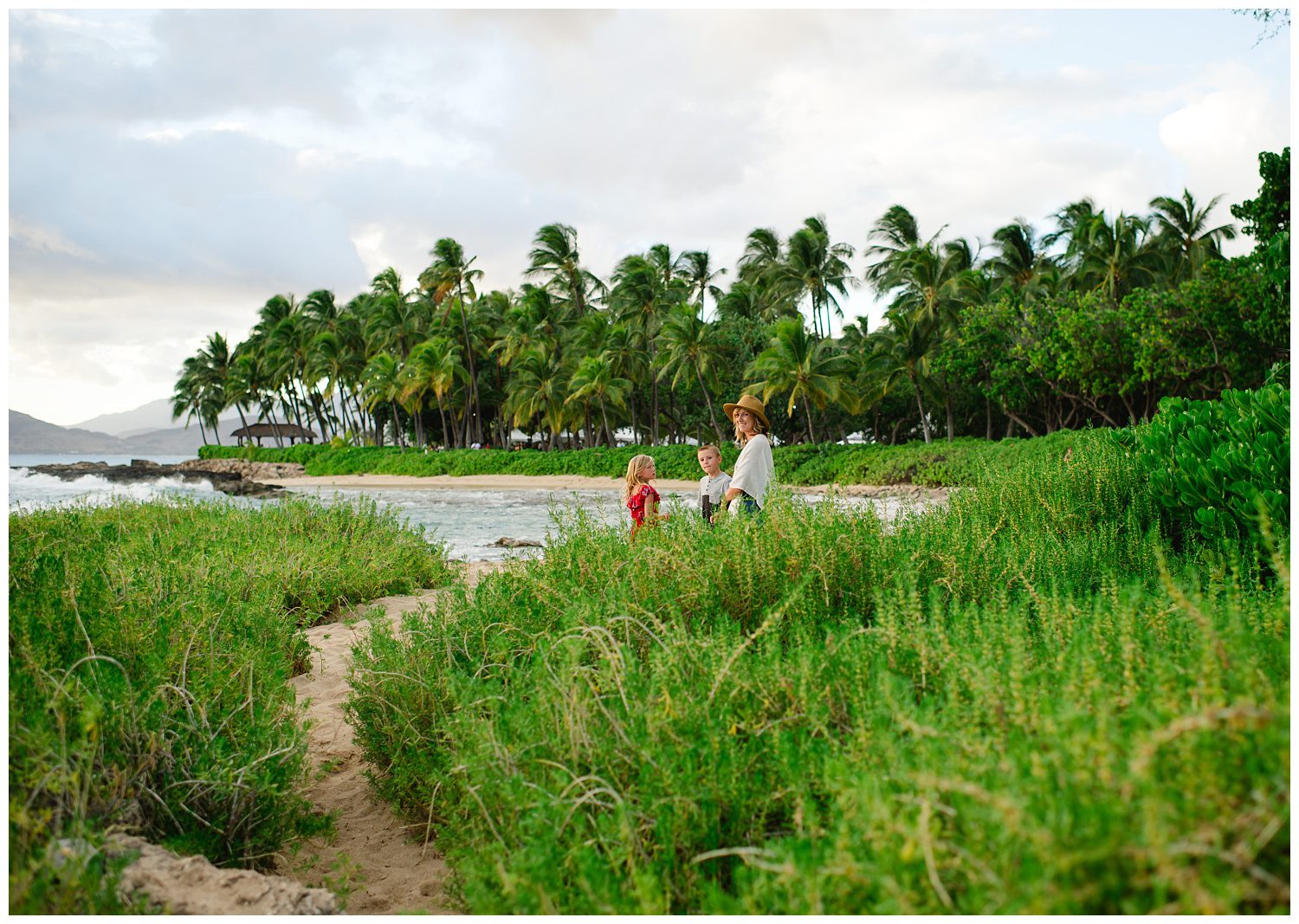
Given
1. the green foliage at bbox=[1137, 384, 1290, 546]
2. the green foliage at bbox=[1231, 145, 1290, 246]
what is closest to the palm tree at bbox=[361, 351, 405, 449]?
the green foliage at bbox=[1231, 145, 1290, 246]

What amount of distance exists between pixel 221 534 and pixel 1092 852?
31.9 feet

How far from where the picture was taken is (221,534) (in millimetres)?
9289

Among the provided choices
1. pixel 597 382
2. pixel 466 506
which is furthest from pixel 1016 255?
pixel 466 506

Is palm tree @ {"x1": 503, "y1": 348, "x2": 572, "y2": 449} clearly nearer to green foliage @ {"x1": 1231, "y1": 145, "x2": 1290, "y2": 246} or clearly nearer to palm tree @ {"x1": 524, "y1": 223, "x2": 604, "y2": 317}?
palm tree @ {"x1": 524, "y1": 223, "x2": 604, "y2": 317}

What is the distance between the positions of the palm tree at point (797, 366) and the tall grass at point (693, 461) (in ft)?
8.20

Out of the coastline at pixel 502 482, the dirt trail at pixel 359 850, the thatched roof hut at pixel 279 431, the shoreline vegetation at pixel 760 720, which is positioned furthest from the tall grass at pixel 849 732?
the thatched roof hut at pixel 279 431

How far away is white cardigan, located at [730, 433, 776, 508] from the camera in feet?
19.7

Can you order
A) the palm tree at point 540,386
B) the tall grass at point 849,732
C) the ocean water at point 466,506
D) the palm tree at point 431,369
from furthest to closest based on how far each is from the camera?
the palm tree at point 431,369, the palm tree at point 540,386, the ocean water at point 466,506, the tall grass at point 849,732

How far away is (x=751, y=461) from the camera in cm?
610

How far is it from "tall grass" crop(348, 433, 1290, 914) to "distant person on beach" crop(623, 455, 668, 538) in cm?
150

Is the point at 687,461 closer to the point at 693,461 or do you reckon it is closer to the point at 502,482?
the point at 693,461

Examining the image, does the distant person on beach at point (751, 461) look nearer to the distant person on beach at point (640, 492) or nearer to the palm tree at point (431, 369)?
the distant person on beach at point (640, 492)

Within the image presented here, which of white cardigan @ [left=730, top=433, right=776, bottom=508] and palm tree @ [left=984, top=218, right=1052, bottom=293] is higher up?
palm tree @ [left=984, top=218, right=1052, bottom=293]

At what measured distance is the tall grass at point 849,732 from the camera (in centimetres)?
144
